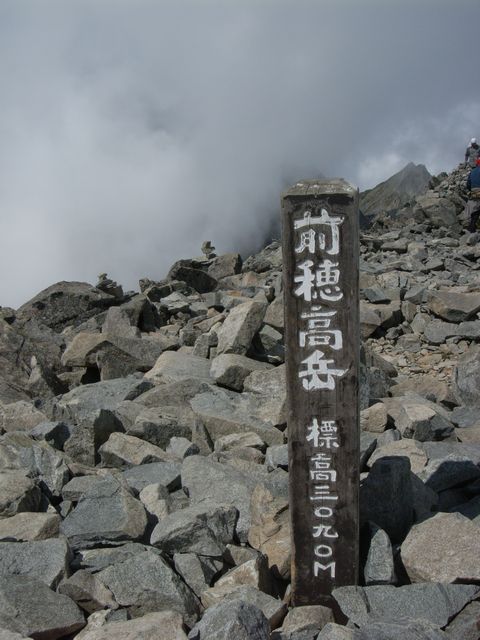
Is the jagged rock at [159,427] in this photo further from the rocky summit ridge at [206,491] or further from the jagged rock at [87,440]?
the jagged rock at [87,440]

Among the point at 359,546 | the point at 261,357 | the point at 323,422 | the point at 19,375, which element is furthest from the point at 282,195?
the point at 19,375

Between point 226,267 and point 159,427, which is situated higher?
point 226,267

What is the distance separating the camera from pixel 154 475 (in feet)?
19.2

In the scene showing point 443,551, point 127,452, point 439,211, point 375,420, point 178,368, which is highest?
point 439,211

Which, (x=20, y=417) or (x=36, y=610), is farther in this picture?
(x=20, y=417)

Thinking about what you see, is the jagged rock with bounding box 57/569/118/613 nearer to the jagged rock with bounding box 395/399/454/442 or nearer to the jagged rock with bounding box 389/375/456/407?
the jagged rock with bounding box 395/399/454/442

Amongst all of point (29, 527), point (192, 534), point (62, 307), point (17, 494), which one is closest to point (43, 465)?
point (17, 494)

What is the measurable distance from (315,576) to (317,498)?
55 cm

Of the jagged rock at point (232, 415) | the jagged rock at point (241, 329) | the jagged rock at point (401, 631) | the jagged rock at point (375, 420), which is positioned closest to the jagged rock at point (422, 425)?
the jagged rock at point (375, 420)

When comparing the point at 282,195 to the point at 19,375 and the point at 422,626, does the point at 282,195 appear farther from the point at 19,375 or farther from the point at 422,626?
the point at 19,375

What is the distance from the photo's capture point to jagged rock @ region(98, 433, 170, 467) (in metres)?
6.25

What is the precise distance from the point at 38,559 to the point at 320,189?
10.0 feet

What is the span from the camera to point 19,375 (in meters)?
9.77

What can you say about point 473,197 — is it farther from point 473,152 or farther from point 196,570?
point 196,570
